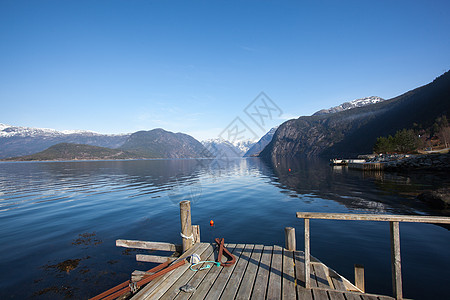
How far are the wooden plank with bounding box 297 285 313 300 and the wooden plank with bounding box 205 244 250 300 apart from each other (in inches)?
66.8

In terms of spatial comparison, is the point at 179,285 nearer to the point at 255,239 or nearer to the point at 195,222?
the point at 255,239

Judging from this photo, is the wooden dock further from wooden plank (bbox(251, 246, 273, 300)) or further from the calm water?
the calm water

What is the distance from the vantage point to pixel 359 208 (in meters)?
18.6

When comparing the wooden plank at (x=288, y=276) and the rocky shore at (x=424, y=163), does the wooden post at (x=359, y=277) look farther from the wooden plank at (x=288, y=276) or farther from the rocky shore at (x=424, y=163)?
the rocky shore at (x=424, y=163)

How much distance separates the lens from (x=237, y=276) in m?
6.33

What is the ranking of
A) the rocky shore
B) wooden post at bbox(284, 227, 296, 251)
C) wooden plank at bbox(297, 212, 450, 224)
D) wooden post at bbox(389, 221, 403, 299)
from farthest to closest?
the rocky shore, wooden post at bbox(284, 227, 296, 251), wooden post at bbox(389, 221, 403, 299), wooden plank at bbox(297, 212, 450, 224)

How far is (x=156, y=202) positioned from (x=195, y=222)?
28.6 feet

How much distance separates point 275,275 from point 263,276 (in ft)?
1.27

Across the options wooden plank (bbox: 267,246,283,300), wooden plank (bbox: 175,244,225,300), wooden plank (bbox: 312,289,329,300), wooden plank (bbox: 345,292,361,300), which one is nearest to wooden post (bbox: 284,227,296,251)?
wooden plank (bbox: 267,246,283,300)

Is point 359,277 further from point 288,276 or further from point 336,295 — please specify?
point 288,276

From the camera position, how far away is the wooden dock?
5414 mm

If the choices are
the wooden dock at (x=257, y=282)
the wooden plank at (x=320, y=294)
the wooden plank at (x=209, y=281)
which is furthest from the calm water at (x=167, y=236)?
the wooden plank at (x=209, y=281)

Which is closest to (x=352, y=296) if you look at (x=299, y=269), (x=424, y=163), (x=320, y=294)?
(x=320, y=294)

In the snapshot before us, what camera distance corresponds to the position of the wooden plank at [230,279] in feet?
18.0
